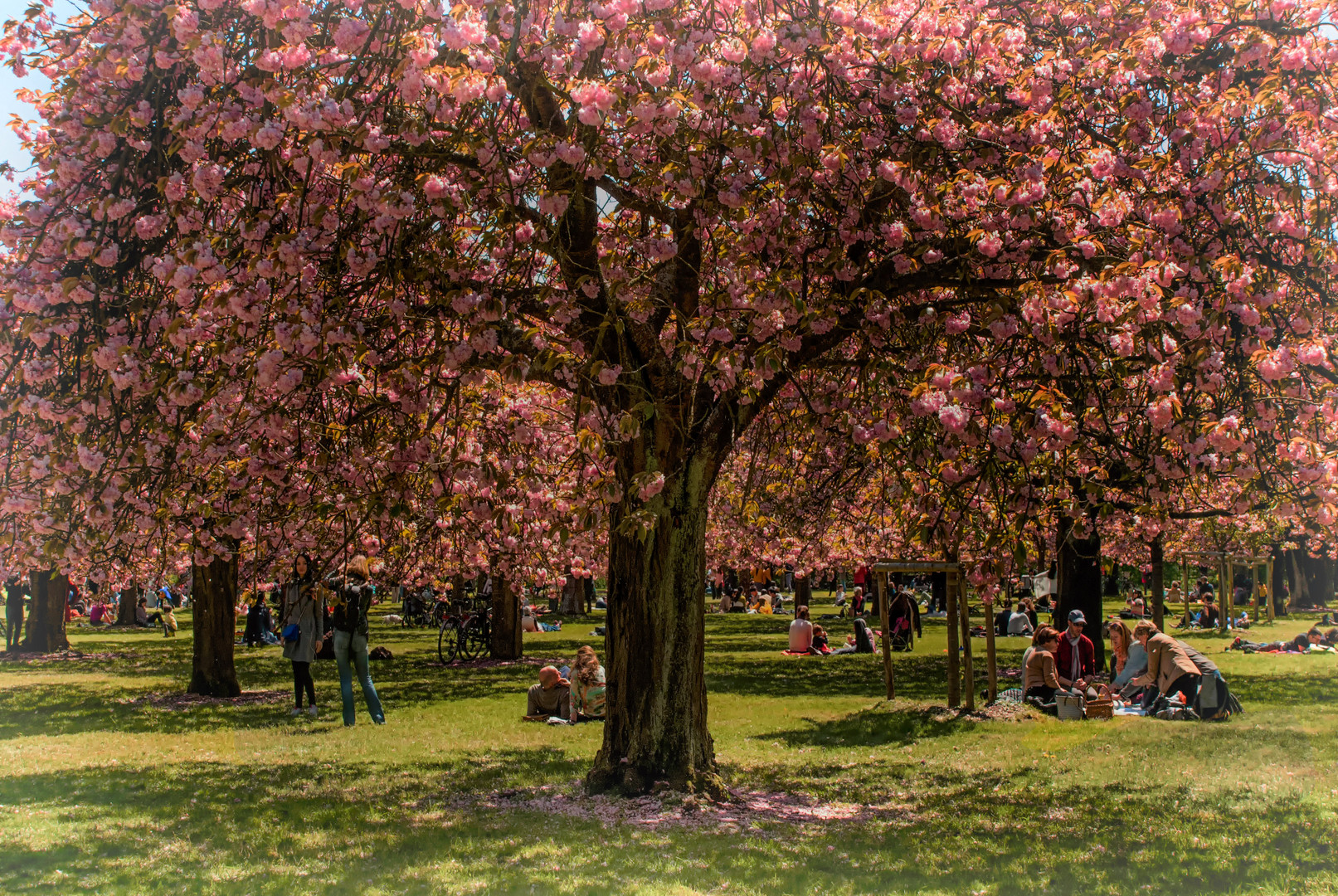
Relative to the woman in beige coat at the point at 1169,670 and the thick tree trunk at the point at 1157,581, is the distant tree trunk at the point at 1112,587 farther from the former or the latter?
the woman in beige coat at the point at 1169,670

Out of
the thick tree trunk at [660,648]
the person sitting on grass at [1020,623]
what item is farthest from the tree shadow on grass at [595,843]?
the person sitting on grass at [1020,623]

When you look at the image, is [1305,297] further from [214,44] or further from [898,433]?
[214,44]

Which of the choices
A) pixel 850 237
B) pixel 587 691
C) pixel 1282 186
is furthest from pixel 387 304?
pixel 587 691

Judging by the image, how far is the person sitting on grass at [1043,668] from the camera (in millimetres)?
13016

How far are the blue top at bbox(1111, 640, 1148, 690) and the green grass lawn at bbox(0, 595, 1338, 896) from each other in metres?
1.31

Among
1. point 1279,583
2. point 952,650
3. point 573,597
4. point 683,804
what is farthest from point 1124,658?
point 1279,583

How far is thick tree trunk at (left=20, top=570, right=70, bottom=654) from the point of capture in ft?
82.5

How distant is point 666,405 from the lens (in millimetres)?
8188

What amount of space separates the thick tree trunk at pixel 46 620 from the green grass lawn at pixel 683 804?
11674 millimetres

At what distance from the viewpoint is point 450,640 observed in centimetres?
2252

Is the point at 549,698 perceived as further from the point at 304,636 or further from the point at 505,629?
the point at 505,629

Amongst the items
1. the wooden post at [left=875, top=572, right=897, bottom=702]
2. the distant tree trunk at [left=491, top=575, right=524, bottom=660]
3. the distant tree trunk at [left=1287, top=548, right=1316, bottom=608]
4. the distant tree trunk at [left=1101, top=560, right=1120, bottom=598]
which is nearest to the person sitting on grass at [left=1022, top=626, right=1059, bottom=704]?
the wooden post at [left=875, top=572, right=897, bottom=702]

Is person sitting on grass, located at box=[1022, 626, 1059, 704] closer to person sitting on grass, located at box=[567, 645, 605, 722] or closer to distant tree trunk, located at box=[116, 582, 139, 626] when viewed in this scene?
person sitting on grass, located at box=[567, 645, 605, 722]

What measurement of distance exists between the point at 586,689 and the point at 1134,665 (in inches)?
266
